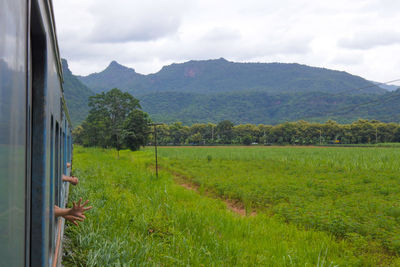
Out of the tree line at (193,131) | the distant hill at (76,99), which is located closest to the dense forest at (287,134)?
the tree line at (193,131)

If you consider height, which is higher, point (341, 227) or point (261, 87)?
point (261, 87)

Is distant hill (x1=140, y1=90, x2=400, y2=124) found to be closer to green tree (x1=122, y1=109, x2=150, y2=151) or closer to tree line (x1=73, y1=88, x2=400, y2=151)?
tree line (x1=73, y1=88, x2=400, y2=151)

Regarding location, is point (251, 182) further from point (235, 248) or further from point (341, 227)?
point (235, 248)

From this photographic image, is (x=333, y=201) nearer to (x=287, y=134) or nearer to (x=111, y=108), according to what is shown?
(x=111, y=108)

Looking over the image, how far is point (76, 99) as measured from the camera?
9875 centimetres

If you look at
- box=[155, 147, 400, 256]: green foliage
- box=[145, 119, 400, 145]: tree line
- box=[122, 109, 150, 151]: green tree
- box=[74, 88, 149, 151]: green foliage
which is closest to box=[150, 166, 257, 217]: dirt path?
box=[155, 147, 400, 256]: green foliage

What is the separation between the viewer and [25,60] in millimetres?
1151

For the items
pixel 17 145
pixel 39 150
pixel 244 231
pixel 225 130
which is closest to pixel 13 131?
pixel 17 145

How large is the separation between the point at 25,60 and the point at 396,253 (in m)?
6.46

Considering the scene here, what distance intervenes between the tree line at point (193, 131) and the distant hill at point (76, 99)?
1657cm

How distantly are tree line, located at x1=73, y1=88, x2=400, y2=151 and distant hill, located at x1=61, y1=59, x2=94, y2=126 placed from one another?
652 inches

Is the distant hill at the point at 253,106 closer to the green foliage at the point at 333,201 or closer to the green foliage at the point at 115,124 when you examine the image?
the green foliage at the point at 115,124

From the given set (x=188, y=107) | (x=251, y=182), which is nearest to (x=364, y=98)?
A: (x=188, y=107)

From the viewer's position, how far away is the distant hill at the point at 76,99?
87.4 metres
